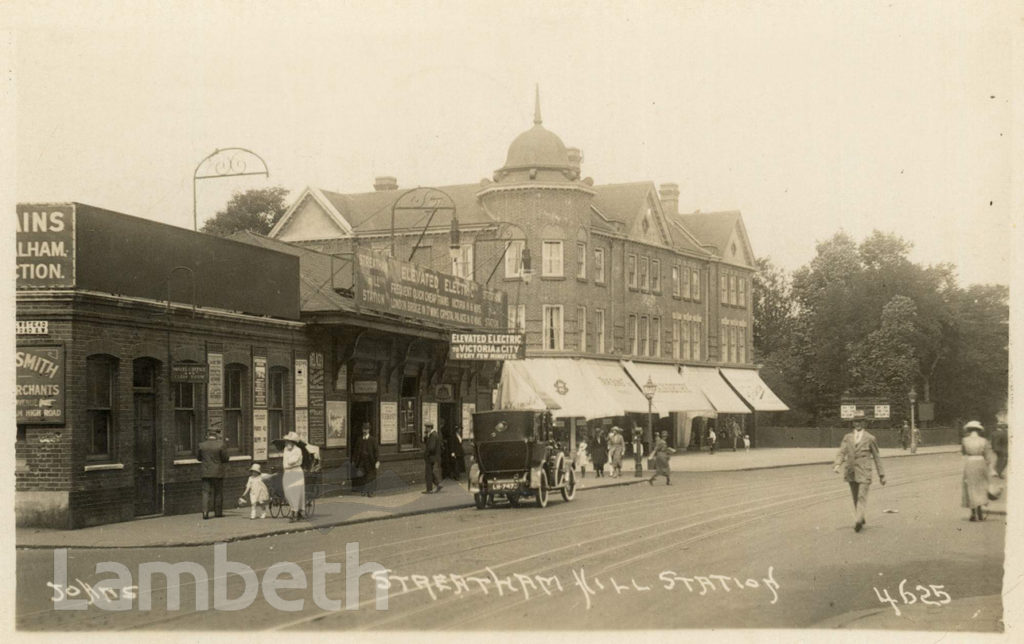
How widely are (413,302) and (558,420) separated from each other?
22.0 m

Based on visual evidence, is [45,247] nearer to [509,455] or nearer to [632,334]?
[509,455]

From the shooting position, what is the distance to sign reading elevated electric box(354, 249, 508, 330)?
87.2 feet

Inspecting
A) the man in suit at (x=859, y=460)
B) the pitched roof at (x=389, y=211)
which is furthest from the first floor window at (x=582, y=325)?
the man in suit at (x=859, y=460)

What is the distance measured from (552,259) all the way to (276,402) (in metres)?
27.7

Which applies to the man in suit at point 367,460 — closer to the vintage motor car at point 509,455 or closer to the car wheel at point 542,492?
the vintage motor car at point 509,455

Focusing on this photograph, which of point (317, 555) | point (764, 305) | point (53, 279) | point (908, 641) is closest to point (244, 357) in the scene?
point (53, 279)

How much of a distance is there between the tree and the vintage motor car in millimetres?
36867

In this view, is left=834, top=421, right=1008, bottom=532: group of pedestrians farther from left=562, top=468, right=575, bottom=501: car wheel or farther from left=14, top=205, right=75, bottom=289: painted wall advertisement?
left=14, top=205, right=75, bottom=289: painted wall advertisement

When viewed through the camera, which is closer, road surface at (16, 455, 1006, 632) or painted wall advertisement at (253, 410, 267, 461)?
road surface at (16, 455, 1006, 632)

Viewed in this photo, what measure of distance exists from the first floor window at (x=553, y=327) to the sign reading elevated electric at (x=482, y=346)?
22165 mm

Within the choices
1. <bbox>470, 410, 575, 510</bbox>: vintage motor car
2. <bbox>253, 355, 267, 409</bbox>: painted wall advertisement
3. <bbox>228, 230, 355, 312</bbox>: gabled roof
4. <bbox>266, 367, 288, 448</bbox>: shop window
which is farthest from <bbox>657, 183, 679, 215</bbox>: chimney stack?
<bbox>253, 355, 267, 409</bbox>: painted wall advertisement

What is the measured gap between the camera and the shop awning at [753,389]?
63875 mm

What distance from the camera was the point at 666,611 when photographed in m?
11.0

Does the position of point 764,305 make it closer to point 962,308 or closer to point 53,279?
point 962,308
